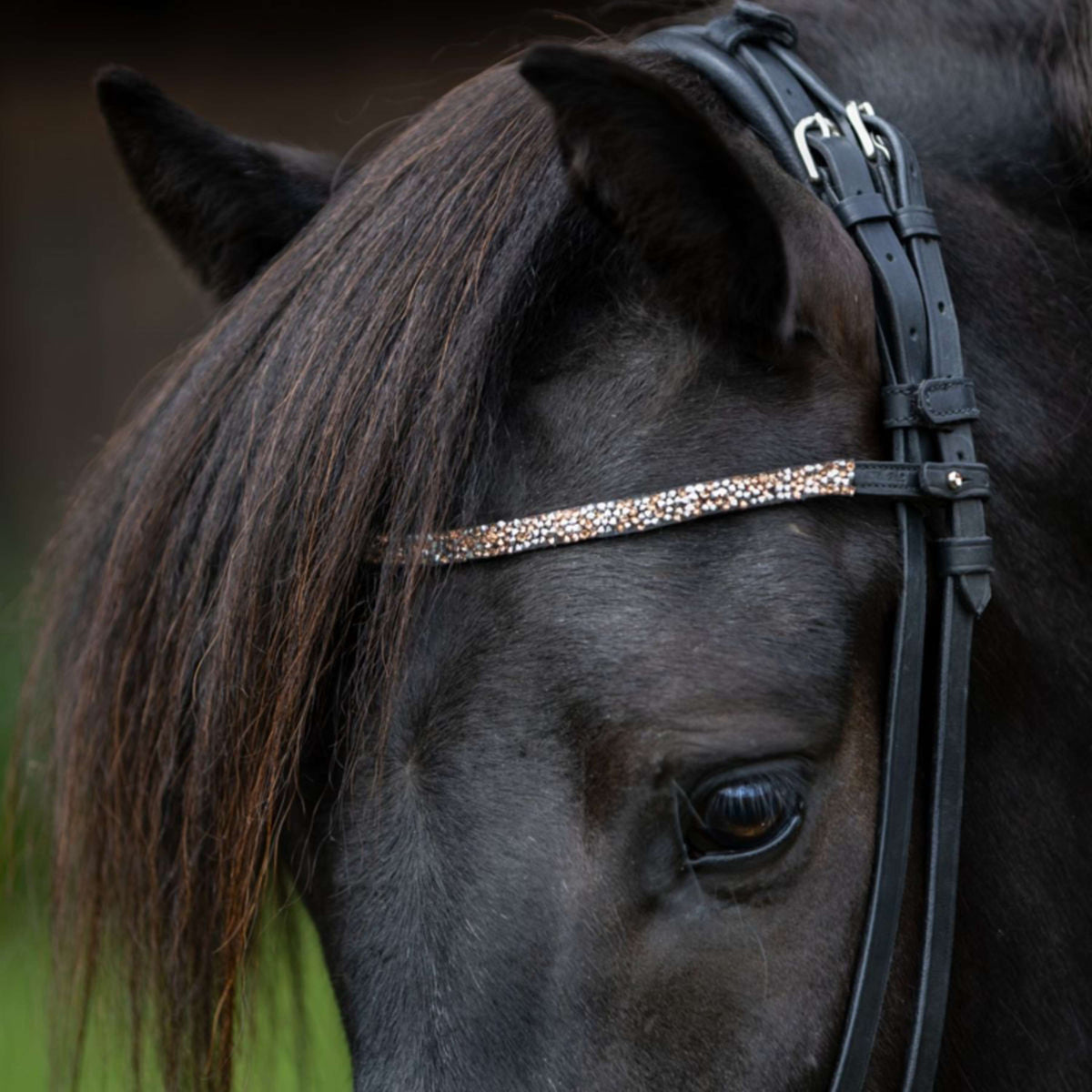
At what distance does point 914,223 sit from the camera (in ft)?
3.21

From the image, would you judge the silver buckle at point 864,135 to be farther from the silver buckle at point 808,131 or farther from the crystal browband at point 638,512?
the crystal browband at point 638,512

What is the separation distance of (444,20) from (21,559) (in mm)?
2160

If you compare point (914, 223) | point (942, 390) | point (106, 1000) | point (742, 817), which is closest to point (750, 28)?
point (914, 223)

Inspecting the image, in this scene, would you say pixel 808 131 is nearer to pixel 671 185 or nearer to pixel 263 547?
pixel 671 185

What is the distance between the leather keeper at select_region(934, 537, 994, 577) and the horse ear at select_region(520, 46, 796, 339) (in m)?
0.18

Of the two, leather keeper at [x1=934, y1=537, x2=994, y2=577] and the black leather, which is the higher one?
the black leather

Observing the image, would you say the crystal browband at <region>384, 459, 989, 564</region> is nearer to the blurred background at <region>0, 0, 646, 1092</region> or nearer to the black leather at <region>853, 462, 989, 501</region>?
the black leather at <region>853, 462, 989, 501</region>

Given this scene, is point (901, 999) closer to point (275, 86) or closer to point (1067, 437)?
point (1067, 437)

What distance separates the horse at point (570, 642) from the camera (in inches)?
33.4

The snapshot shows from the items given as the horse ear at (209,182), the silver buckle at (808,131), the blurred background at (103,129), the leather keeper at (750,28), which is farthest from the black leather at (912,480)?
the blurred background at (103,129)

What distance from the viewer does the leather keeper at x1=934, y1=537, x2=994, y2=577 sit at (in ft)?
3.04

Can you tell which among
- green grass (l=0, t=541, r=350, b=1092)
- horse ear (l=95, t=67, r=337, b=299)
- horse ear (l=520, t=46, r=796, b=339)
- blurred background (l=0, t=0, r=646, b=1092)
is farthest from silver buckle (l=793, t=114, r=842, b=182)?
blurred background (l=0, t=0, r=646, b=1092)

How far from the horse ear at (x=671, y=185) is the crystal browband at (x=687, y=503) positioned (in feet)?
0.33

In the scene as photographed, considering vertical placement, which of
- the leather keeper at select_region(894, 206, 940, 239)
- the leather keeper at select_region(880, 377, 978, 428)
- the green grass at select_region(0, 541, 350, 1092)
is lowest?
the green grass at select_region(0, 541, 350, 1092)
